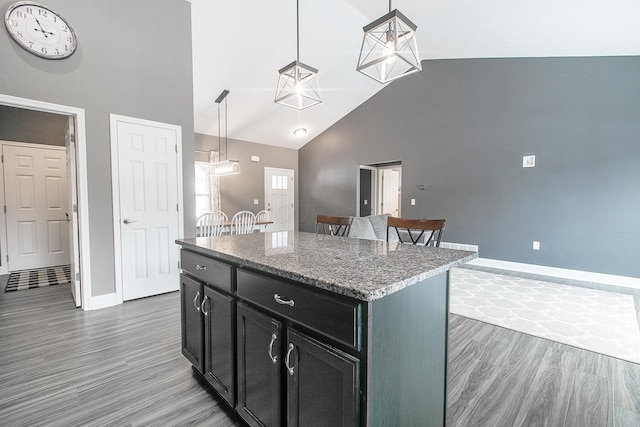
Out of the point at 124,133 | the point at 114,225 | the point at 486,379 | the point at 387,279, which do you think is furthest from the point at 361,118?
the point at 387,279

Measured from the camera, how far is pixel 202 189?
6516 mm

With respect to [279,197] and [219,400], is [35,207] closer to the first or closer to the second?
[279,197]

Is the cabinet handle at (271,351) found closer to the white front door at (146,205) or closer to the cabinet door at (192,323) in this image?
the cabinet door at (192,323)

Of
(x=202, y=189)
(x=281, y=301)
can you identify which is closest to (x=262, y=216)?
(x=202, y=189)

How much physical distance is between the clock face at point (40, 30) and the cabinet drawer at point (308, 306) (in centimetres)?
308

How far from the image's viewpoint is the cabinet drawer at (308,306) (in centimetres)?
87

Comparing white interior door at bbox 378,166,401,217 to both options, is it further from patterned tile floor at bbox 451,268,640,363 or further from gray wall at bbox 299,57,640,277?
patterned tile floor at bbox 451,268,640,363

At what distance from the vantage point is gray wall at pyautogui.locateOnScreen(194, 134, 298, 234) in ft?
21.8

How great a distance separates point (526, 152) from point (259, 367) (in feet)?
16.9

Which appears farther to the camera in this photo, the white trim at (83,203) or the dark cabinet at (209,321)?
the white trim at (83,203)

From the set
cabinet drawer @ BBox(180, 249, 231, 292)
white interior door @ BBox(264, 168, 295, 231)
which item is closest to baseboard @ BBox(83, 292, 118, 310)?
cabinet drawer @ BBox(180, 249, 231, 292)

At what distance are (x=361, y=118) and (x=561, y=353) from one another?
5.85 m

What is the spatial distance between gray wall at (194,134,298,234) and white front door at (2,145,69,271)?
7.95ft

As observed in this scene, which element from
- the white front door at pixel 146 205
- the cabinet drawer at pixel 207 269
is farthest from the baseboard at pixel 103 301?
the cabinet drawer at pixel 207 269
